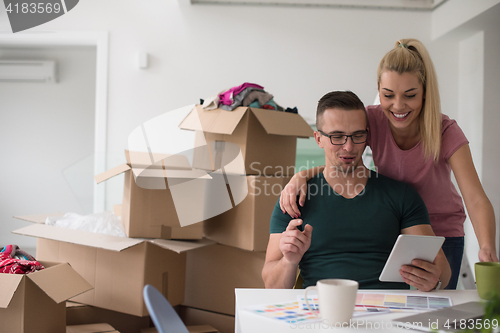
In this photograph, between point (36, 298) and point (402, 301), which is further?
point (36, 298)

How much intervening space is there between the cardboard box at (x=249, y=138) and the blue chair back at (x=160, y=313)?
3.90 ft

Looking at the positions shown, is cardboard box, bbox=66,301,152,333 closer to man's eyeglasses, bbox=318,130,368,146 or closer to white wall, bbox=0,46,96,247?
man's eyeglasses, bbox=318,130,368,146

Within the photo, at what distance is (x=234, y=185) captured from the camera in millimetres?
1951

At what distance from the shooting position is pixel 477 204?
1.22m

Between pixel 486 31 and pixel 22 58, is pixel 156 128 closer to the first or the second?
pixel 22 58

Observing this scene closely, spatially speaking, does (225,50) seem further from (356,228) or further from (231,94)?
(356,228)

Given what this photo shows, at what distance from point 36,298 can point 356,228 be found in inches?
46.1

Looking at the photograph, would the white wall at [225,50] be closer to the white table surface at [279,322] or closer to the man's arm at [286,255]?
Answer: the man's arm at [286,255]

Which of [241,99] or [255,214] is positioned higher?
[241,99]

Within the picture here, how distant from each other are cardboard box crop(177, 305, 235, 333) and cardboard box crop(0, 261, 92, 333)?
0.72 meters

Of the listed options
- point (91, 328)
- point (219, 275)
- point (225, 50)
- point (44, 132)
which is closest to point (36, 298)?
point (91, 328)

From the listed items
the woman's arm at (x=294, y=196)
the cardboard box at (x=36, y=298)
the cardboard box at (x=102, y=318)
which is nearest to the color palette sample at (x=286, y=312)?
the woman's arm at (x=294, y=196)

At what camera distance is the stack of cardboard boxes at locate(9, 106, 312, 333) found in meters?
1.86

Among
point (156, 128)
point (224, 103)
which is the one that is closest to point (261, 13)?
point (156, 128)
